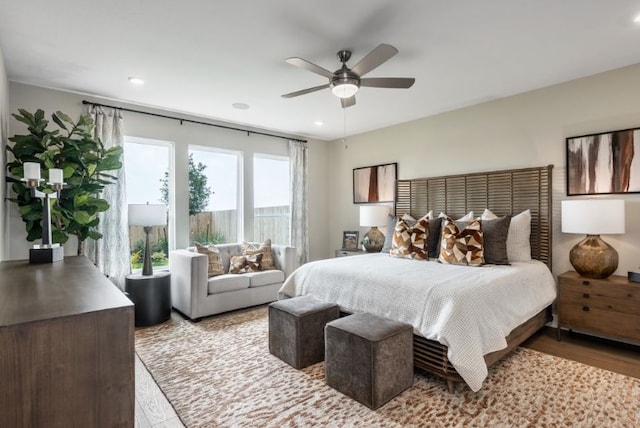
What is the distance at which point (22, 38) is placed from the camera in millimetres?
2602

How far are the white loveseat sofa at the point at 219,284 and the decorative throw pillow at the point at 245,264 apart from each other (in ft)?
0.33

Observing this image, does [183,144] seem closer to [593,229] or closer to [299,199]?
[299,199]

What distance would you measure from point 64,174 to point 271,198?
3.04m

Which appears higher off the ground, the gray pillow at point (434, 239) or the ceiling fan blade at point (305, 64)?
the ceiling fan blade at point (305, 64)

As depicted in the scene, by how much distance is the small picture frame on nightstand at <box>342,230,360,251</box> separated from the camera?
5.67 meters

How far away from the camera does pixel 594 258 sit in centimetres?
305

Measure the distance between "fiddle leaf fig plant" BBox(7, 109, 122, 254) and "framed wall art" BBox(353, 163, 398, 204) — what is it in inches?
144

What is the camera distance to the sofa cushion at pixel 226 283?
395cm

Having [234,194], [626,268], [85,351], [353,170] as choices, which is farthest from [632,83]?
[234,194]

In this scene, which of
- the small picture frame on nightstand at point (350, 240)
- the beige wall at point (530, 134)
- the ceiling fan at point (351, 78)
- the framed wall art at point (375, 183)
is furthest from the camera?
the small picture frame on nightstand at point (350, 240)

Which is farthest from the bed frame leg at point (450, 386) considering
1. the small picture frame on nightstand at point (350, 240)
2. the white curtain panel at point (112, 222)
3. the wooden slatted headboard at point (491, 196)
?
the white curtain panel at point (112, 222)

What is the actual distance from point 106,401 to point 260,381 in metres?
1.64

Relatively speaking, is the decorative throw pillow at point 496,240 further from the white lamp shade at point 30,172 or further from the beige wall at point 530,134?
the white lamp shade at point 30,172

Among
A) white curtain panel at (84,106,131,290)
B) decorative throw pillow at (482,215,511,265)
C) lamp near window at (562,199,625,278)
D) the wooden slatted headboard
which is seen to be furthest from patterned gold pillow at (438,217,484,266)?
white curtain panel at (84,106,131,290)
